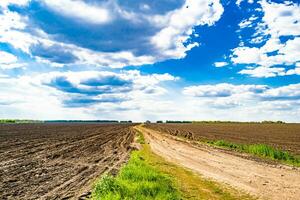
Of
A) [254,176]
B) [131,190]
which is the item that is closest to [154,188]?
[131,190]


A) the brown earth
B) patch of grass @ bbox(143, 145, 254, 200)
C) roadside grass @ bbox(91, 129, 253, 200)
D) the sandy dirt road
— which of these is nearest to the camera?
roadside grass @ bbox(91, 129, 253, 200)

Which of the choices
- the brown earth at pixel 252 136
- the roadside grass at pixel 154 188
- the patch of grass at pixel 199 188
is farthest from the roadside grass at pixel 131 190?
the brown earth at pixel 252 136

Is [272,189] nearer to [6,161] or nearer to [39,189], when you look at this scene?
[39,189]

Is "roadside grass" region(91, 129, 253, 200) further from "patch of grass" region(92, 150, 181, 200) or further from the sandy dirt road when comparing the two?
the sandy dirt road

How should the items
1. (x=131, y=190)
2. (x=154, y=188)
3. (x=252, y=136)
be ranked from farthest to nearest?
(x=252, y=136) < (x=154, y=188) < (x=131, y=190)

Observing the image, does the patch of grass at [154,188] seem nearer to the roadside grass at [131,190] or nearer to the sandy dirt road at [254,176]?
the roadside grass at [131,190]

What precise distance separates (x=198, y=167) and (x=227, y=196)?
364 inches

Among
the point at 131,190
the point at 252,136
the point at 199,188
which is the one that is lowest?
the point at 199,188

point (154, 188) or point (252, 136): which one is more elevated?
point (252, 136)

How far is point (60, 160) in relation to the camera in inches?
1064

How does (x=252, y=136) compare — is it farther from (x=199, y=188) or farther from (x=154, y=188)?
(x=154, y=188)

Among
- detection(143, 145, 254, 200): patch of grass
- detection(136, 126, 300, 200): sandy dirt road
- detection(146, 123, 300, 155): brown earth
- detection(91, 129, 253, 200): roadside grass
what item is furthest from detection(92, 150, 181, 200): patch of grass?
detection(146, 123, 300, 155): brown earth

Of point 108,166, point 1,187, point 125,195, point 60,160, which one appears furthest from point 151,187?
point 60,160

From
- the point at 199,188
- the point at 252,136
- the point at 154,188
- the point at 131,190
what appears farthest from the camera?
the point at 252,136
